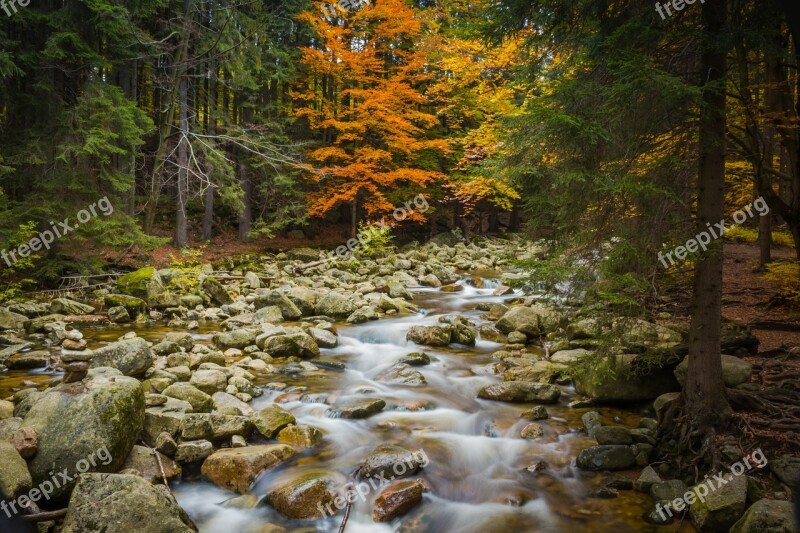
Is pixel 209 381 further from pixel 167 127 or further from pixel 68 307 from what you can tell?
pixel 167 127

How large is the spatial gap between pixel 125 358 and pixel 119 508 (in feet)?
13.2

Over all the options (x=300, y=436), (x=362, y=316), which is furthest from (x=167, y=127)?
(x=300, y=436)

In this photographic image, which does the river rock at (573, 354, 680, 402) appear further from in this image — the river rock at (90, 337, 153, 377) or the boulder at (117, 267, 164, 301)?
the boulder at (117, 267, 164, 301)

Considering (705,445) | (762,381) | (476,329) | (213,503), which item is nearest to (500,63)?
(476,329)

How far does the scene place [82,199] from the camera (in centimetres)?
1334

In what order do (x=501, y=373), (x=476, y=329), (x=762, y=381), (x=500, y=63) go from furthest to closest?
(x=500, y=63) < (x=476, y=329) < (x=501, y=373) < (x=762, y=381)

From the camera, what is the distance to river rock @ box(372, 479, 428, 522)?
193 inches

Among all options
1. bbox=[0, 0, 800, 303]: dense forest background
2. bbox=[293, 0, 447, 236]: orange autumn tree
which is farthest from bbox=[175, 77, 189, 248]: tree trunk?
bbox=[293, 0, 447, 236]: orange autumn tree

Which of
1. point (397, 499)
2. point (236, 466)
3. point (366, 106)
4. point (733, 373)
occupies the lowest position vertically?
point (397, 499)

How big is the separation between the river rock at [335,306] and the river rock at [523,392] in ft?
19.0

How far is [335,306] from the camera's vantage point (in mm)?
12750

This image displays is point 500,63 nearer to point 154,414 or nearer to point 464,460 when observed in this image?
point 464,460

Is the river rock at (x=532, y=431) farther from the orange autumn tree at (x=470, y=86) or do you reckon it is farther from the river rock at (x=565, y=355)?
the orange autumn tree at (x=470, y=86)

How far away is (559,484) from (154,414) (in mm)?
4638
